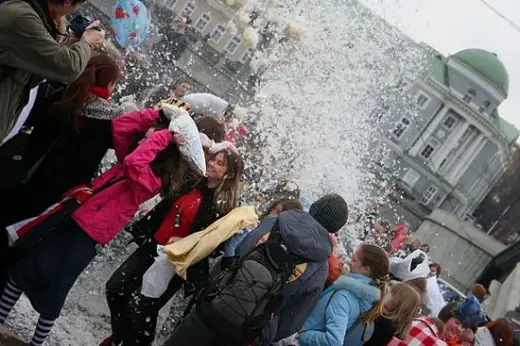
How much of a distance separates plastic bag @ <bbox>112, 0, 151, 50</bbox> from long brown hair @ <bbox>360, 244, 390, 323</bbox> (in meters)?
6.14

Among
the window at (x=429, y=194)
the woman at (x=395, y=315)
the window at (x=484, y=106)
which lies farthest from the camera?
the window at (x=484, y=106)

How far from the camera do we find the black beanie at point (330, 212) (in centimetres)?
420

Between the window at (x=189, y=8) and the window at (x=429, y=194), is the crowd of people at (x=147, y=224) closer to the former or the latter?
the window at (x=189, y=8)

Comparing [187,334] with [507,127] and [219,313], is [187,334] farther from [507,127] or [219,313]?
[507,127]

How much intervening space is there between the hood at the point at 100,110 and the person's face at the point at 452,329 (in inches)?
172

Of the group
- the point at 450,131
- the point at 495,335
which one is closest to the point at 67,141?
the point at 495,335

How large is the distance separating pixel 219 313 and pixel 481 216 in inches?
2471

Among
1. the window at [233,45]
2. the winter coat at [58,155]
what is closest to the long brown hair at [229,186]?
the winter coat at [58,155]

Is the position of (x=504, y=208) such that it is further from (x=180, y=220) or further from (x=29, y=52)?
(x=29, y=52)

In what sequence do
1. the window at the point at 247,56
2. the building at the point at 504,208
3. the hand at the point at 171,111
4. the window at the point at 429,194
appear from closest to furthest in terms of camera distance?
the hand at the point at 171,111, the window at the point at 247,56, the building at the point at 504,208, the window at the point at 429,194

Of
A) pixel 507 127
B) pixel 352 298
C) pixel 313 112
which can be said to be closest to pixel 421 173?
pixel 507 127

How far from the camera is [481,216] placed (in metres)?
61.8

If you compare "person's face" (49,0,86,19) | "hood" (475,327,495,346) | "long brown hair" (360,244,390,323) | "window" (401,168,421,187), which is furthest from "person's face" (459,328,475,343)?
"window" (401,168,421,187)

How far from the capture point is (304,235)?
3889 millimetres
